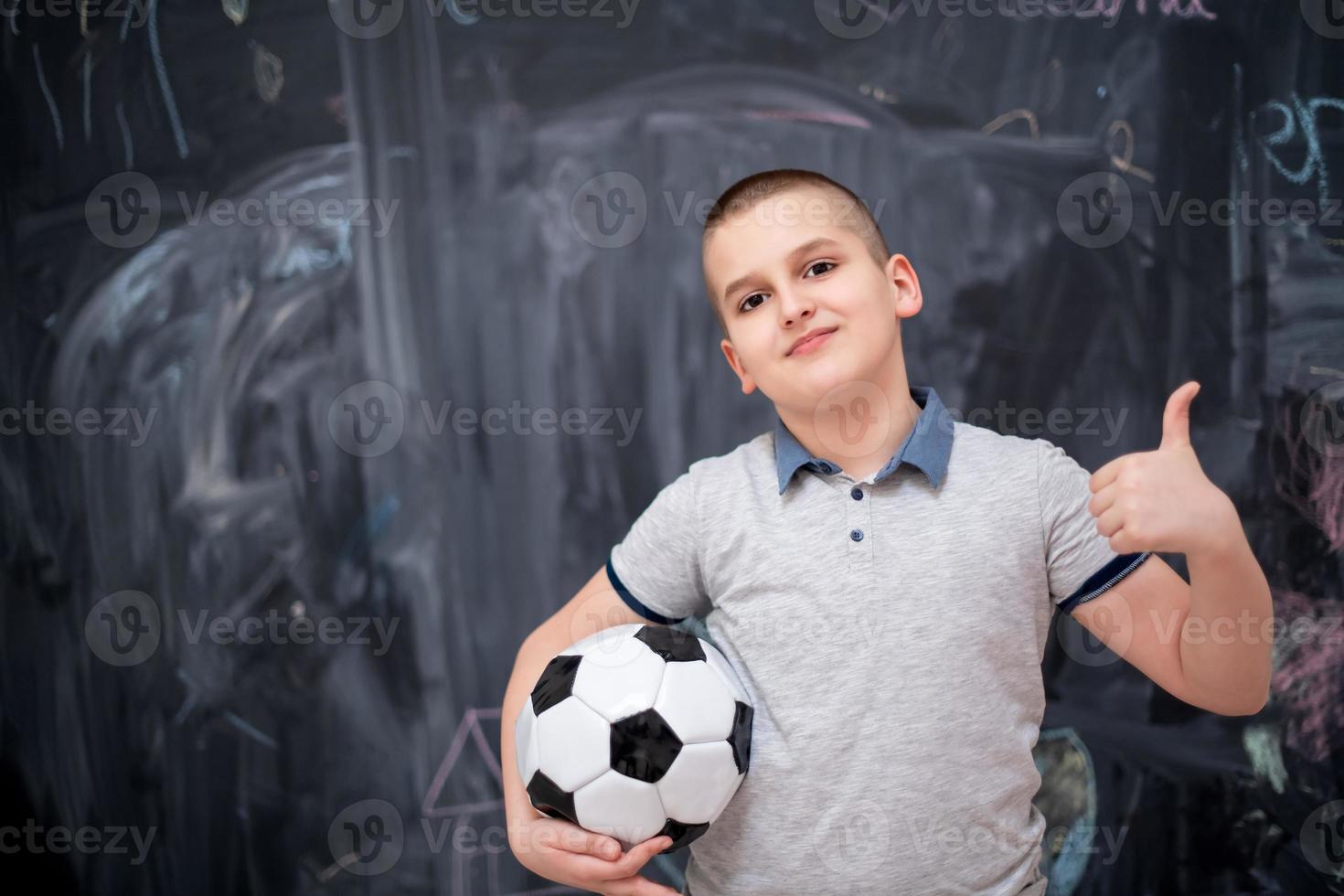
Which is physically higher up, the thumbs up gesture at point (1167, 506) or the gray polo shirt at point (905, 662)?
the thumbs up gesture at point (1167, 506)

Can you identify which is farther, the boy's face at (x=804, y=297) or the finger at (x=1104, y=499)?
the boy's face at (x=804, y=297)

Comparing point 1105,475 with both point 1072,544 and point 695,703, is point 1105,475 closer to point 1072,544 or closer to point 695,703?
point 1072,544

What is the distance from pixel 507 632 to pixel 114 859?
927 mm

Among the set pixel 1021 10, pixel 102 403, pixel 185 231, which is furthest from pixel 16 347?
pixel 1021 10

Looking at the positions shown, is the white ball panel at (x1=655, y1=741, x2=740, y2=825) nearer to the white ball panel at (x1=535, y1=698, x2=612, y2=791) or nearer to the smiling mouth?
the white ball panel at (x1=535, y1=698, x2=612, y2=791)

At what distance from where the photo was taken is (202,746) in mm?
1748

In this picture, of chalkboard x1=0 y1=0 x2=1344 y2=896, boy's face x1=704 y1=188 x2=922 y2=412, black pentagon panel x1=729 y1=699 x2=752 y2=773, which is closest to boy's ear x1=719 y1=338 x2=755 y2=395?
boy's face x1=704 y1=188 x2=922 y2=412

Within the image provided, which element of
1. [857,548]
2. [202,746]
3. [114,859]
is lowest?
[114,859]

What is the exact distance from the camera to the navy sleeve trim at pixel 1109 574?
1.14 metres

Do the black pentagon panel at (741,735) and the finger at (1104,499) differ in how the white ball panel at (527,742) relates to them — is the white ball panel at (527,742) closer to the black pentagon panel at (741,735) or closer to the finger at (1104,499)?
the black pentagon panel at (741,735)

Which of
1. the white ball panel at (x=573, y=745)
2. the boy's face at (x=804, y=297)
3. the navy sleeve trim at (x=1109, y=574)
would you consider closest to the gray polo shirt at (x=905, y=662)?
the navy sleeve trim at (x=1109, y=574)

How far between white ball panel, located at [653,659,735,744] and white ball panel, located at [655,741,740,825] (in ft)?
0.05

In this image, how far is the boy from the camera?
44.8 inches

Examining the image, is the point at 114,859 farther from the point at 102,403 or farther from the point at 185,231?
the point at 185,231
